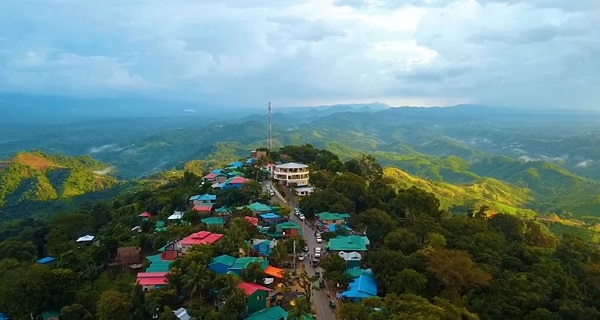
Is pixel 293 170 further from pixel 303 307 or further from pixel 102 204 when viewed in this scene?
pixel 303 307

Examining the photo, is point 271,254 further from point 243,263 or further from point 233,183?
point 233,183

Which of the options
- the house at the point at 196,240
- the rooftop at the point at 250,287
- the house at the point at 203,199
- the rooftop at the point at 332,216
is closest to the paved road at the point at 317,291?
the rooftop at the point at 332,216

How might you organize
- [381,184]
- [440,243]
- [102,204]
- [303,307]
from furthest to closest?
[102,204], [381,184], [440,243], [303,307]

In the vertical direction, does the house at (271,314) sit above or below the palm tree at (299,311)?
below

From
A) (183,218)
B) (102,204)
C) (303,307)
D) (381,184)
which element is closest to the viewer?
(303,307)

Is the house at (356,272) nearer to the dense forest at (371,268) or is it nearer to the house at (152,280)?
the dense forest at (371,268)

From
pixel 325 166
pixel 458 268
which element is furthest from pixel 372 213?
pixel 325 166

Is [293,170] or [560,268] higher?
[293,170]
